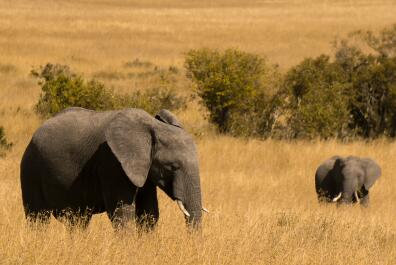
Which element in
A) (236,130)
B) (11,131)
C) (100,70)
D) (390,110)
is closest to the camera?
(11,131)

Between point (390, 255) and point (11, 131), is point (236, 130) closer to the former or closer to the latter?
point (11, 131)

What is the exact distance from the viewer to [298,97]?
73.2ft

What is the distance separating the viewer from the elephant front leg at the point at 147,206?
8.15 metres

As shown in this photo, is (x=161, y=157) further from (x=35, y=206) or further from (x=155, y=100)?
(x=155, y=100)

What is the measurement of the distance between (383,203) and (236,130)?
618 cm

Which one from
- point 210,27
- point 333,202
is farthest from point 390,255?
point 210,27

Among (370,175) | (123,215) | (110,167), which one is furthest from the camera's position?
Answer: (370,175)

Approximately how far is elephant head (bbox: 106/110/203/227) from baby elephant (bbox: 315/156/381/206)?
7773 millimetres

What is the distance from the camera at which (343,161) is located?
1593 cm

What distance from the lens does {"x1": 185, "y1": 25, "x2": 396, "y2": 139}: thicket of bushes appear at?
2131 cm

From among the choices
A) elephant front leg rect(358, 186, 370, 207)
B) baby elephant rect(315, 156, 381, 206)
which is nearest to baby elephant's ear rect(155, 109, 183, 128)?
baby elephant rect(315, 156, 381, 206)

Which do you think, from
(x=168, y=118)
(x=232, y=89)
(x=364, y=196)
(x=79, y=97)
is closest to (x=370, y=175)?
(x=364, y=196)

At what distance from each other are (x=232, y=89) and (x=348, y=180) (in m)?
6.44

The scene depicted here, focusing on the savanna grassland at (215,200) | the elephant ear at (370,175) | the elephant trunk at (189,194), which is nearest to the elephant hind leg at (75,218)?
the savanna grassland at (215,200)
